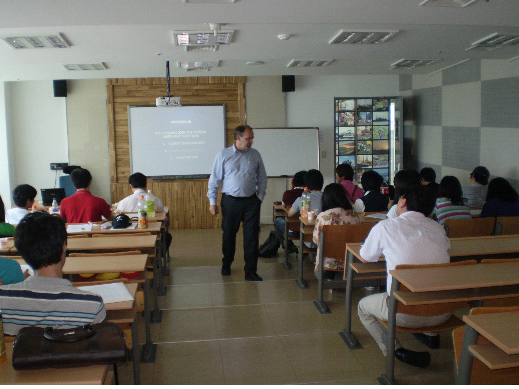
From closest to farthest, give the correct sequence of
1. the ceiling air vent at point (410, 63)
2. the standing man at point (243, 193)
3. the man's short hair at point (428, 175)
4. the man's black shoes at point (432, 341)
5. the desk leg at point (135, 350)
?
the desk leg at point (135, 350) < the man's black shoes at point (432, 341) < the standing man at point (243, 193) < the man's short hair at point (428, 175) < the ceiling air vent at point (410, 63)

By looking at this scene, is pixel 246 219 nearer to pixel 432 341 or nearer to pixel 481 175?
pixel 432 341

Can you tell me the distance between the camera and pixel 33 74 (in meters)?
7.22

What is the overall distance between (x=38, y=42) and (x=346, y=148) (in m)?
5.77

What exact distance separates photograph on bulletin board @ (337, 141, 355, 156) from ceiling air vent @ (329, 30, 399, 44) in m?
3.93

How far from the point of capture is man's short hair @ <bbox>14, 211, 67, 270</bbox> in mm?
2123

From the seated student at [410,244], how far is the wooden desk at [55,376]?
5.88 feet

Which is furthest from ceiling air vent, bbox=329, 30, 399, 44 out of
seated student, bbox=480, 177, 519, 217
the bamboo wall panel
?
the bamboo wall panel

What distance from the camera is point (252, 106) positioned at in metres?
8.66

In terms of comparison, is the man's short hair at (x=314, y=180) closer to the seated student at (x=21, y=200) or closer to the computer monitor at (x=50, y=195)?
the seated student at (x=21, y=200)

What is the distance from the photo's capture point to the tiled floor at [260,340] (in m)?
3.10

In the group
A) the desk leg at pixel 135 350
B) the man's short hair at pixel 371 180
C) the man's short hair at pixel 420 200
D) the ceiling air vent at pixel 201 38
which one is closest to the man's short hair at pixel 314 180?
the man's short hair at pixel 371 180

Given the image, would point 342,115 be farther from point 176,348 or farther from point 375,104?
point 176,348

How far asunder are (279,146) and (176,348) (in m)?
5.59

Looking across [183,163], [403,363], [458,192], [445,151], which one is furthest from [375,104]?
[403,363]
